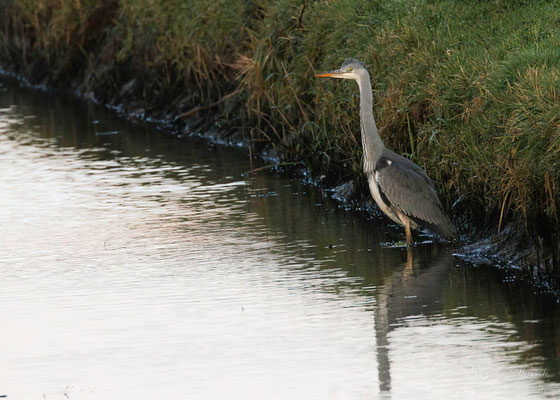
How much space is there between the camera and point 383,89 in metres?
12.5

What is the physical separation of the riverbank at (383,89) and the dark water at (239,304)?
52 cm

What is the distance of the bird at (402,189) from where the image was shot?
1041cm

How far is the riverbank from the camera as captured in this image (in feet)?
31.8

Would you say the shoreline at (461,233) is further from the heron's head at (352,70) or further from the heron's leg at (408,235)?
the heron's head at (352,70)

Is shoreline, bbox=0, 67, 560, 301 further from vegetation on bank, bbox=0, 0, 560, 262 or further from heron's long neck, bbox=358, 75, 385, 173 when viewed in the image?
heron's long neck, bbox=358, 75, 385, 173

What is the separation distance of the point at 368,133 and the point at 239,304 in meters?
2.74

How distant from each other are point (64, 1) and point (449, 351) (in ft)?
50.4

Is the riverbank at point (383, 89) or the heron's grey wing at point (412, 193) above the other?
the riverbank at point (383, 89)

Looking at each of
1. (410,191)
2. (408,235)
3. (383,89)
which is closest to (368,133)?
(410,191)

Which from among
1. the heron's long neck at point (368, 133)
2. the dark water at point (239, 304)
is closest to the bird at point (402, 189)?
the heron's long neck at point (368, 133)

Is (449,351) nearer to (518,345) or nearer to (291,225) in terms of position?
(518,345)

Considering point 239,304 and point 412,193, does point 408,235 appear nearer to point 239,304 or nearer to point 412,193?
point 412,193

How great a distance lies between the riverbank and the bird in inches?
12.4

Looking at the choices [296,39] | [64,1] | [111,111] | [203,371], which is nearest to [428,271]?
[203,371]
